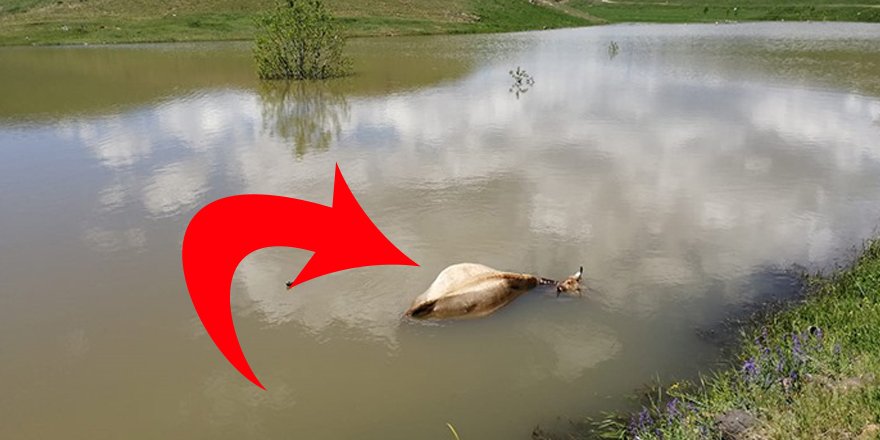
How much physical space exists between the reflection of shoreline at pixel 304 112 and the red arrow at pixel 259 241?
5499 millimetres

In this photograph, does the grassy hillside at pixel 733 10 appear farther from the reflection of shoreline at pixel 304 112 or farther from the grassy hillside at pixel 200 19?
the reflection of shoreline at pixel 304 112

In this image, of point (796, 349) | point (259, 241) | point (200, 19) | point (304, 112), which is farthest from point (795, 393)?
point (200, 19)

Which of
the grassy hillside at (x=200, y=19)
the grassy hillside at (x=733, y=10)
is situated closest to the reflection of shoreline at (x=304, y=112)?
the grassy hillside at (x=200, y=19)

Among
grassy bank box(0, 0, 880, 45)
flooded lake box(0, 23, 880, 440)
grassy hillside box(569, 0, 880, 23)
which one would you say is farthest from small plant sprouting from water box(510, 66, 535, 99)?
grassy hillside box(569, 0, 880, 23)

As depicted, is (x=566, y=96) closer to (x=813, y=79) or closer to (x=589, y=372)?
(x=813, y=79)

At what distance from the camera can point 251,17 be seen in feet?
259

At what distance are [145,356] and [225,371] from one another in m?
1.55

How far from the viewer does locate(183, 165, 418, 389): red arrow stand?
36.9 ft

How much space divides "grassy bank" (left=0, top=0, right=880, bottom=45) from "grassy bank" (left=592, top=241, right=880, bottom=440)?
72.9m

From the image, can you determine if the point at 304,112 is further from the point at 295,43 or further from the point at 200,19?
the point at 200,19

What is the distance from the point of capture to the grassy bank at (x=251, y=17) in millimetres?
73312

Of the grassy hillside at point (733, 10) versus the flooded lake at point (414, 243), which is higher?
the grassy hillside at point (733, 10)

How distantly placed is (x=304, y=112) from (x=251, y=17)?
56511 millimetres

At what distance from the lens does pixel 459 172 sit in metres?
19.2
